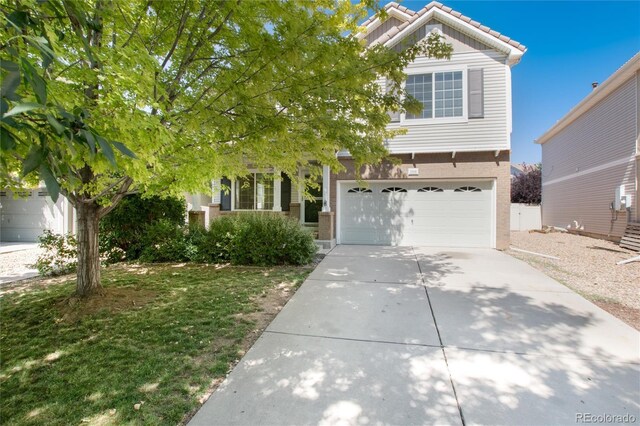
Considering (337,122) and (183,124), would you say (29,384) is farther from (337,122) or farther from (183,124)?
(337,122)

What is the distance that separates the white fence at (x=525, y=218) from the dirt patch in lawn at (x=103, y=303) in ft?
67.8

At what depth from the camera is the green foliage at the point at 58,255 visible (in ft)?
21.2

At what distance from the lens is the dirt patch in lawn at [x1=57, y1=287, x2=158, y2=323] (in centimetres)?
430

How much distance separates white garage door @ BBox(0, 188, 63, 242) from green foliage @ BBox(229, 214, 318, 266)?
917cm

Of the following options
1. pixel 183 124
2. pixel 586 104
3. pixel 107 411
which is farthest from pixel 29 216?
pixel 586 104

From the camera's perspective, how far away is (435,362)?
311 centimetres

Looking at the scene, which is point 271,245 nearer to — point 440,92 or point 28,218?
point 440,92

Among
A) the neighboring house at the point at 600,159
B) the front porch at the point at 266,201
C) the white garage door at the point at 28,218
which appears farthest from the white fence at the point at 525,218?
the white garage door at the point at 28,218

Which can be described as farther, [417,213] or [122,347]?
[417,213]

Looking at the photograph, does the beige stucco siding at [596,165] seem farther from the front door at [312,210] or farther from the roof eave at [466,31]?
the front door at [312,210]

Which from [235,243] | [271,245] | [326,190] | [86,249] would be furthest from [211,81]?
[326,190]

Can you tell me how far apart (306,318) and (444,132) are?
8216mm

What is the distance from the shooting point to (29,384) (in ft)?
8.85

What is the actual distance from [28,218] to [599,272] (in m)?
19.6
